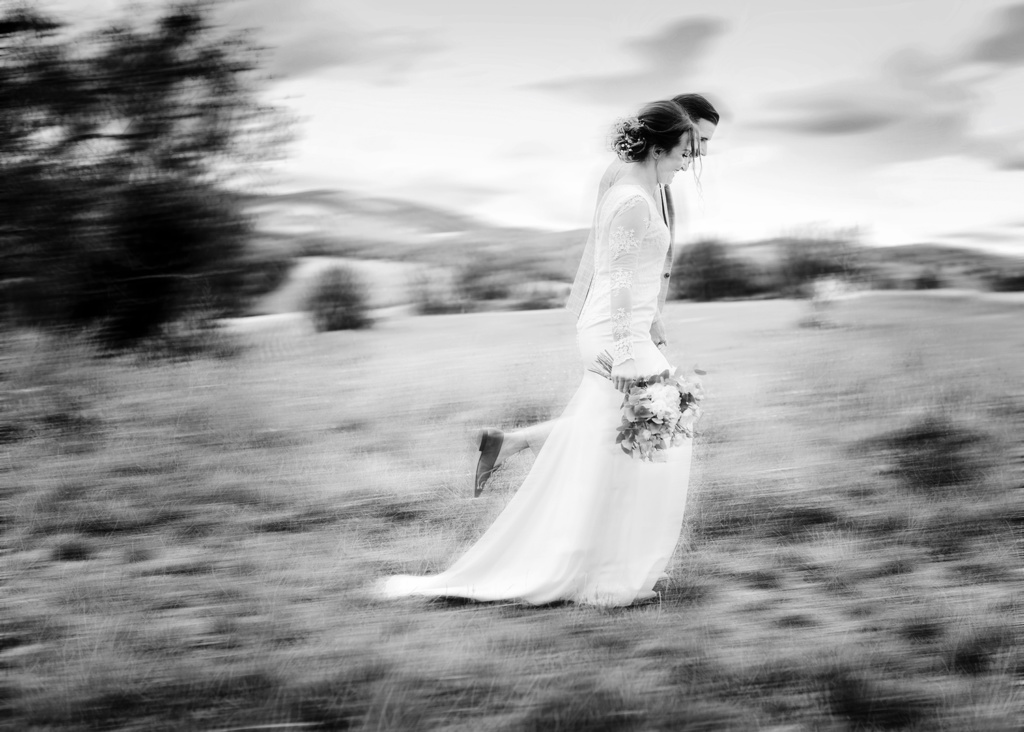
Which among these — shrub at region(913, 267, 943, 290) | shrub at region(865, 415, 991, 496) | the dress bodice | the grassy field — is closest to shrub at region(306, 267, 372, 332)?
the grassy field

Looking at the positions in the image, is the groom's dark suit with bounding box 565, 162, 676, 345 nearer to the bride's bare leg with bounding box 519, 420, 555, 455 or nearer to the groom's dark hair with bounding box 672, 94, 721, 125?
the groom's dark hair with bounding box 672, 94, 721, 125

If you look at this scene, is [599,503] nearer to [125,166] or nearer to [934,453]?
[934,453]

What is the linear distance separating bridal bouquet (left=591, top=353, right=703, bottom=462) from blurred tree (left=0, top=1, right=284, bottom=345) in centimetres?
502

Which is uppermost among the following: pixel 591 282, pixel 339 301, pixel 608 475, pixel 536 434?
pixel 339 301

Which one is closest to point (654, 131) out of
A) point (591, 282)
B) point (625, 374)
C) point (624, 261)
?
point (624, 261)

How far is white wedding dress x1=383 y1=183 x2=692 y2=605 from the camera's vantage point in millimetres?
3578

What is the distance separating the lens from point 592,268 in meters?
3.81

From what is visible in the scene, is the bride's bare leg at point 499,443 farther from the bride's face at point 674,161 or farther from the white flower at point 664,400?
the bride's face at point 674,161

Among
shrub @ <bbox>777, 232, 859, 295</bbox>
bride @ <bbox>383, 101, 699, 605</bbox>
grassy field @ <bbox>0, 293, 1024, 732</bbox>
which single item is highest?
shrub @ <bbox>777, 232, 859, 295</bbox>

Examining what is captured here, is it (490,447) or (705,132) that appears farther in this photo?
(490,447)

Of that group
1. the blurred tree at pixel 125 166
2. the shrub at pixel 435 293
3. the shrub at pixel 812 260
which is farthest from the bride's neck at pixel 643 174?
the shrub at pixel 812 260

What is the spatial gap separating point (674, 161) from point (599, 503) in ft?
4.52

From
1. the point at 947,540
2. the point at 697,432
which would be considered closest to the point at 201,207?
the point at 697,432

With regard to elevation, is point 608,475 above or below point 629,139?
below
